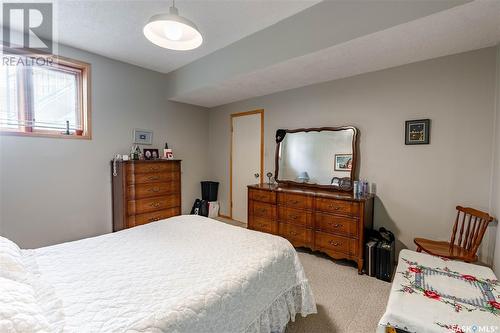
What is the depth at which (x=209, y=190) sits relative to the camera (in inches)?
181

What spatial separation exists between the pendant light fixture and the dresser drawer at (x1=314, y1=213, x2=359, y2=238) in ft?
7.52

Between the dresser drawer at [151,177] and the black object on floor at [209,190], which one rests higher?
the dresser drawer at [151,177]

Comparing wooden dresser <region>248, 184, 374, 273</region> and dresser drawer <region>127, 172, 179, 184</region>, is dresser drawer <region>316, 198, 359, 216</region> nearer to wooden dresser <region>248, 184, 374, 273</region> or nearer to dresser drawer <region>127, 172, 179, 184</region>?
wooden dresser <region>248, 184, 374, 273</region>

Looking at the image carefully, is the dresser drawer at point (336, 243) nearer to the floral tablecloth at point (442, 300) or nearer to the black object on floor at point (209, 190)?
the floral tablecloth at point (442, 300)

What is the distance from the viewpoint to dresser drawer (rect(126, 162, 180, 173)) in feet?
10.2

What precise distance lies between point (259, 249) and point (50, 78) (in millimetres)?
3447

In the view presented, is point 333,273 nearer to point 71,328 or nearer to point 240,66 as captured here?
point 71,328

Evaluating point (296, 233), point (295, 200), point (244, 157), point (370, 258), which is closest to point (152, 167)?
point (244, 157)

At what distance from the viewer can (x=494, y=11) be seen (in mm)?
1614

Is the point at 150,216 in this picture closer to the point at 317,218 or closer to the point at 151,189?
the point at 151,189

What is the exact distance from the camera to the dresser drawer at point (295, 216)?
2901 millimetres

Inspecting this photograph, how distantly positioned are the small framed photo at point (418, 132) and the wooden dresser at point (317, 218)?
31.3 inches

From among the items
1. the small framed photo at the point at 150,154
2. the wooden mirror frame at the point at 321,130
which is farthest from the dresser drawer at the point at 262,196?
the small framed photo at the point at 150,154

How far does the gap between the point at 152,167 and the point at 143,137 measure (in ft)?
2.32
